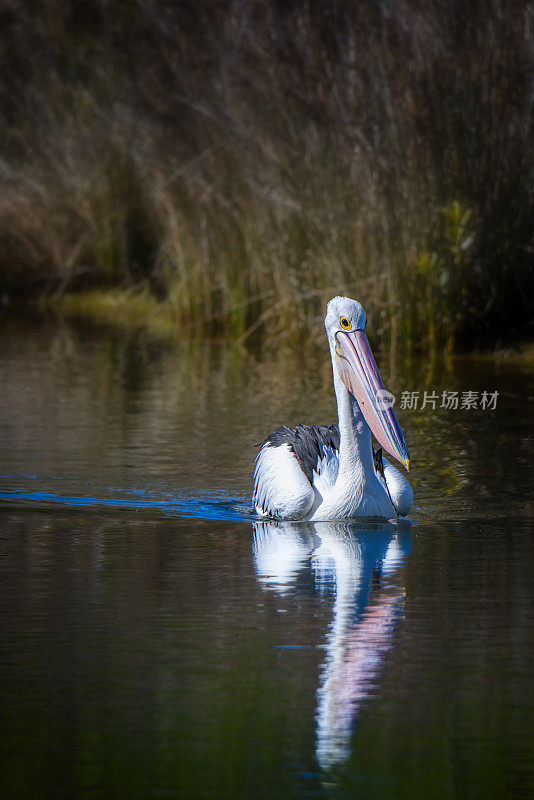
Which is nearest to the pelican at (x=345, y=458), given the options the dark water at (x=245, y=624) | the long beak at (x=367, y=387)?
the long beak at (x=367, y=387)

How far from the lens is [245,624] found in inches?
179

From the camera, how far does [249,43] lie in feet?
36.7

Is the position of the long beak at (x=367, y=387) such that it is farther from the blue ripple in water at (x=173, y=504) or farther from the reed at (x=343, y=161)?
the reed at (x=343, y=161)

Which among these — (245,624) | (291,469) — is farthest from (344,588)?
(291,469)

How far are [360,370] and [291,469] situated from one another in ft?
1.74

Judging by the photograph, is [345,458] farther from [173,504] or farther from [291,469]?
[173,504]

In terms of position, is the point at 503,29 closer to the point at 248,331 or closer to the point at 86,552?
the point at 248,331

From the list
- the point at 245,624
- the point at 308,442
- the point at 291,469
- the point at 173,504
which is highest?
the point at 308,442

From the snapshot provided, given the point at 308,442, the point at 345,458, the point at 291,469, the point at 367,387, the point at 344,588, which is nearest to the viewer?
the point at 344,588

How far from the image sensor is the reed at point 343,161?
414 inches

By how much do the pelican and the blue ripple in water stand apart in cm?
14

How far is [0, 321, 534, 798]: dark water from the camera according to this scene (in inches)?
136

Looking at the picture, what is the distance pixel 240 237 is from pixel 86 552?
23.2 ft

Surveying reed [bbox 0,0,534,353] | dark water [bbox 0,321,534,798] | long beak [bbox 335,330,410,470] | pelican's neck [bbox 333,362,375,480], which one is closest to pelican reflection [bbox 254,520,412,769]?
dark water [bbox 0,321,534,798]
